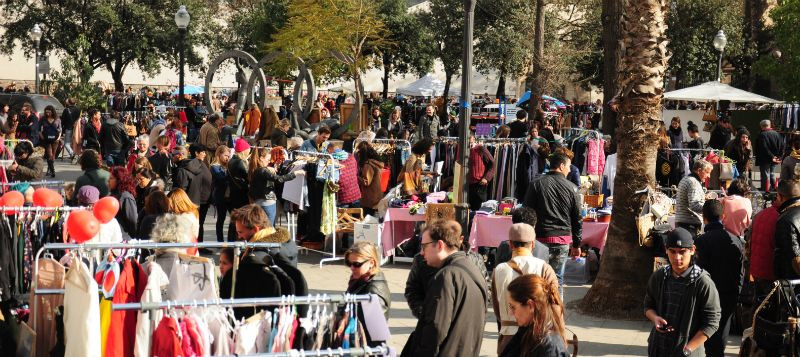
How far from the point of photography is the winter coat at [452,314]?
5.89m

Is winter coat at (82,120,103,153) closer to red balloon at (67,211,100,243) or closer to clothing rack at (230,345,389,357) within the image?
red balloon at (67,211,100,243)

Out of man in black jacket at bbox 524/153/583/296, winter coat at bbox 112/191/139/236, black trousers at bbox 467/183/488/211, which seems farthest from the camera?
black trousers at bbox 467/183/488/211

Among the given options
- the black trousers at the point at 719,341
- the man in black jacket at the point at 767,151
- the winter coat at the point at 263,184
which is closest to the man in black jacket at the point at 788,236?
the black trousers at the point at 719,341

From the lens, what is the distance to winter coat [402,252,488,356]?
5.89 m

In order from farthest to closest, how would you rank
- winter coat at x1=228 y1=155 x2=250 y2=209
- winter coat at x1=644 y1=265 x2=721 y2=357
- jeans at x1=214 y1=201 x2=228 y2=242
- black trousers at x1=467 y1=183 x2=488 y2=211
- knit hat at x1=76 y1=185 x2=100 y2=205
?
black trousers at x1=467 y1=183 x2=488 y2=211 < jeans at x1=214 y1=201 x2=228 y2=242 < winter coat at x1=228 y1=155 x2=250 y2=209 < knit hat at x1=76 y1=185 x2=100 y2=205 < winter coat at x1=644 y1=265 x2=721 y2=357

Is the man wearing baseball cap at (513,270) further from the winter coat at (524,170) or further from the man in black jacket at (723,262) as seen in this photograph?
the winter coat at (524,170)

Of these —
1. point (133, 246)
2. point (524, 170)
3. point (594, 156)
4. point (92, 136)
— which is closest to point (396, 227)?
point (524, 170)

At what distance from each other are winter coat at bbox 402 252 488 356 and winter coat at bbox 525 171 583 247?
11.9ft

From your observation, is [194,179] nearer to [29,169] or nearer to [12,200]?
[29,169]

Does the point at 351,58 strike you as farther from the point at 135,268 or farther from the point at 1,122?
the point at 135,268

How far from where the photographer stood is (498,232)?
12.7 metres

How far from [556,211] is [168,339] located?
18.0ft

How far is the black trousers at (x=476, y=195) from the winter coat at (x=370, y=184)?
1319 mm

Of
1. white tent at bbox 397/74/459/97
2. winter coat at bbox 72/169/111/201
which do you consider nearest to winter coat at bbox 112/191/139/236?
Result: winter coat at bbox 72/169/111/201
